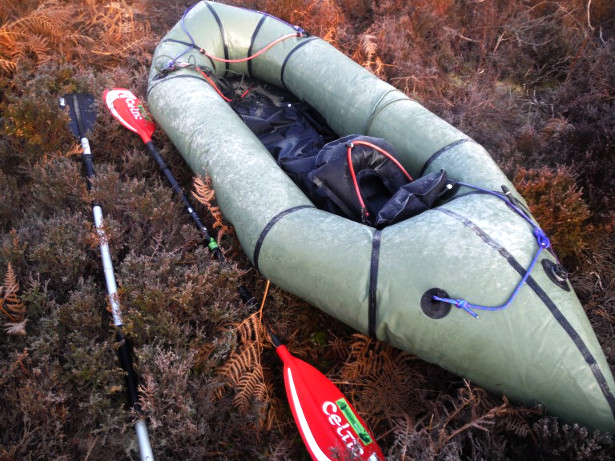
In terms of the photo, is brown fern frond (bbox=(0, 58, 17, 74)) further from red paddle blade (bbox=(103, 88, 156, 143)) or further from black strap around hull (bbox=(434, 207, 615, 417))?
black strap around hull (bbox=(434, 207, 615, 417))

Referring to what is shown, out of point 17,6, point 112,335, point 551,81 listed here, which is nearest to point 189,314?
point 112,335

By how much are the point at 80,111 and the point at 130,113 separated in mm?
469

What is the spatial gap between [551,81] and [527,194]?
8.55 feet

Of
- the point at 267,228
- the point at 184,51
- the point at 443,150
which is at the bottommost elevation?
the point at 267,228

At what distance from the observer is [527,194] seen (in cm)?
321

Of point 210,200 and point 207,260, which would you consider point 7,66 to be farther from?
point 207,260

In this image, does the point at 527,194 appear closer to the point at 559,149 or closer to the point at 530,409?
the point at 559,149

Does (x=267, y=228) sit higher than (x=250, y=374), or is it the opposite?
(x=267, y=228)

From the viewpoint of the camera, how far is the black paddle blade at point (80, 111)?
12.6 ft

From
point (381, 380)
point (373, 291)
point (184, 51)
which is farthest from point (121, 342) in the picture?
point (184, 51)

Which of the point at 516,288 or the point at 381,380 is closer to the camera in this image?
the point at 516,288

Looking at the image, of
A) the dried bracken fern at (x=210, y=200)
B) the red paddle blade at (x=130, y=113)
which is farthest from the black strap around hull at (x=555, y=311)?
the red paddle blade at (x=130, y=113)

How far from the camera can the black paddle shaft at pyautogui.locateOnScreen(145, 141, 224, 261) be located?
3.06 meters

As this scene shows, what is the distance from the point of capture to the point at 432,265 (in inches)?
91.1
